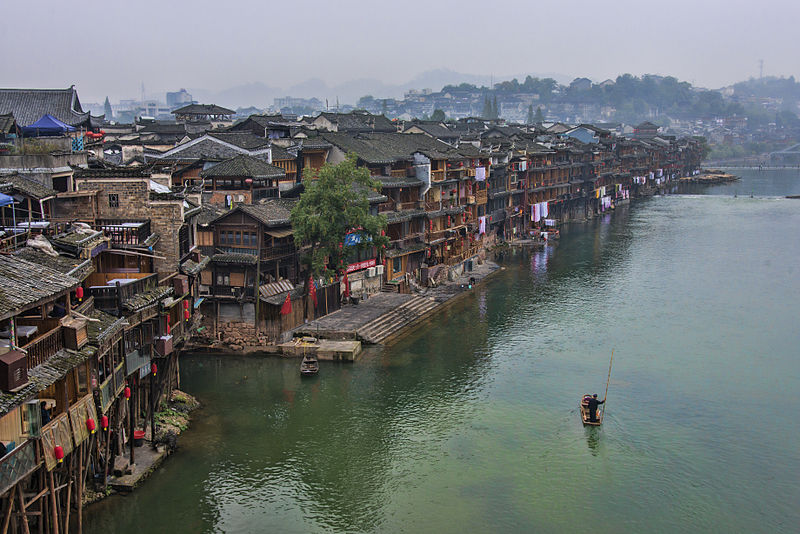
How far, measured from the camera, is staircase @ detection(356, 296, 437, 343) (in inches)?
1551

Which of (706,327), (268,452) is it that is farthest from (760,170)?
(268,452)

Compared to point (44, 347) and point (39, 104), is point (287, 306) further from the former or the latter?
point (39, 104)

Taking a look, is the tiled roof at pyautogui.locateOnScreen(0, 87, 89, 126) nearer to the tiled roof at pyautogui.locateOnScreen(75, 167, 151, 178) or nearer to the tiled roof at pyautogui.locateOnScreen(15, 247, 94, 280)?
the tiled roof at pyautogui.locateOnScreen(75, 167, 151, 178)

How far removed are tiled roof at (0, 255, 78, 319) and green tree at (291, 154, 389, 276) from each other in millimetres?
18906

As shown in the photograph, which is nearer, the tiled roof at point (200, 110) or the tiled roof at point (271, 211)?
the tiled roof at point (271, 211)

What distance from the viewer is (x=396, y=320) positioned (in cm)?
4262

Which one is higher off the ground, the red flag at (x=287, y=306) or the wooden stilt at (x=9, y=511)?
the red flag at (x=287, y=306)

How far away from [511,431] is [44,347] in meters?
17.7

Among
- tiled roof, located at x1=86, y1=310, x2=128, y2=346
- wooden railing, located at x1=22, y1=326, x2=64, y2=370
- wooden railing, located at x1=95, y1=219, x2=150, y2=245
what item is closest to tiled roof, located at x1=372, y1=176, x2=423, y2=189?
wooden railing, located at x1=95, y1=219, x2=150, y2=245

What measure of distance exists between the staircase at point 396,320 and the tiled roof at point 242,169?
33.0 ft

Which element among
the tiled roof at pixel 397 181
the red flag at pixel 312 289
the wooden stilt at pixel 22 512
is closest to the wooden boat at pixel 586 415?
the red flag at pixel 312 289

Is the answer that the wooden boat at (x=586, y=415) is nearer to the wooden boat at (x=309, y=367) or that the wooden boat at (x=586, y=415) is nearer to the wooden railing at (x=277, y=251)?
the wooden boat at (x=309, y=367)

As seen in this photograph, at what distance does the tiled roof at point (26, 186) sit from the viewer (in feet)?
82.2

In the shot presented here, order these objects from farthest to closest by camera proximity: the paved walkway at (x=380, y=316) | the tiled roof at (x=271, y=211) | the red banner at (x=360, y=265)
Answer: the red banner at (x=360, y=265)
the paved walkway at (x=380, y=316)
the tiled roof at (x=271, y=211)
